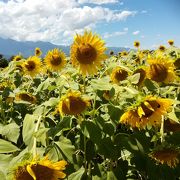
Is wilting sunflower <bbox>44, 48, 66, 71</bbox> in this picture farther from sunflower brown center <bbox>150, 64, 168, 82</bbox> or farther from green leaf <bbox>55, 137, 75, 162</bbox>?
green leaf <bbox>55, 137, 75, 162</bbox>

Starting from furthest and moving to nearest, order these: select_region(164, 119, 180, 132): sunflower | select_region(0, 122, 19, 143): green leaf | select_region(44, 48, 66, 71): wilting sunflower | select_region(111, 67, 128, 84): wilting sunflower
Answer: select_region(44, 48, 66, 71): wilting sunflower, select_region(111, 67, 128, 84): wilting sunflower, select_region(164, 119, 180, 132): sunflower, select_region(0, 122, 19, 143): green leaf

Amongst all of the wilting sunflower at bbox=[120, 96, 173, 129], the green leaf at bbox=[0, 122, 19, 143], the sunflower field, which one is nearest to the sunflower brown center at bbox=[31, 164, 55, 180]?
the sunflower field

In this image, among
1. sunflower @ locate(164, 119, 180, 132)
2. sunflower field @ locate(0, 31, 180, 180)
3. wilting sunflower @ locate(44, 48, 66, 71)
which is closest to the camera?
sunflower field @ locate(0, 31, 180, 180)

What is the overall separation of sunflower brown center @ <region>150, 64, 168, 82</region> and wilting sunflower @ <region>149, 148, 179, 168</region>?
0.69 metres

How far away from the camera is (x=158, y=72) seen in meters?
2.81

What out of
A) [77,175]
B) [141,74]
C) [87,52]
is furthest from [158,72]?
[77,175]

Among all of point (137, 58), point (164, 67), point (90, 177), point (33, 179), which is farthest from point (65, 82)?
point (137, 58)

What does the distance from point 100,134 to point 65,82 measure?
0.52 metres

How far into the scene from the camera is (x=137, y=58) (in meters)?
6.36

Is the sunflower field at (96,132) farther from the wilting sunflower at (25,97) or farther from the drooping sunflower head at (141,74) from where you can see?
the wilting sunflower at (25,97)

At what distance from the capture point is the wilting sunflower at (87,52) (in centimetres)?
274

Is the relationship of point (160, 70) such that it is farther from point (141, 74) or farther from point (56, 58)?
point (56, 58)

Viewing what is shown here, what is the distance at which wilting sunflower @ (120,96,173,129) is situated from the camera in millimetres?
2020

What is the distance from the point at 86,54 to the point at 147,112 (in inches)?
35.1
